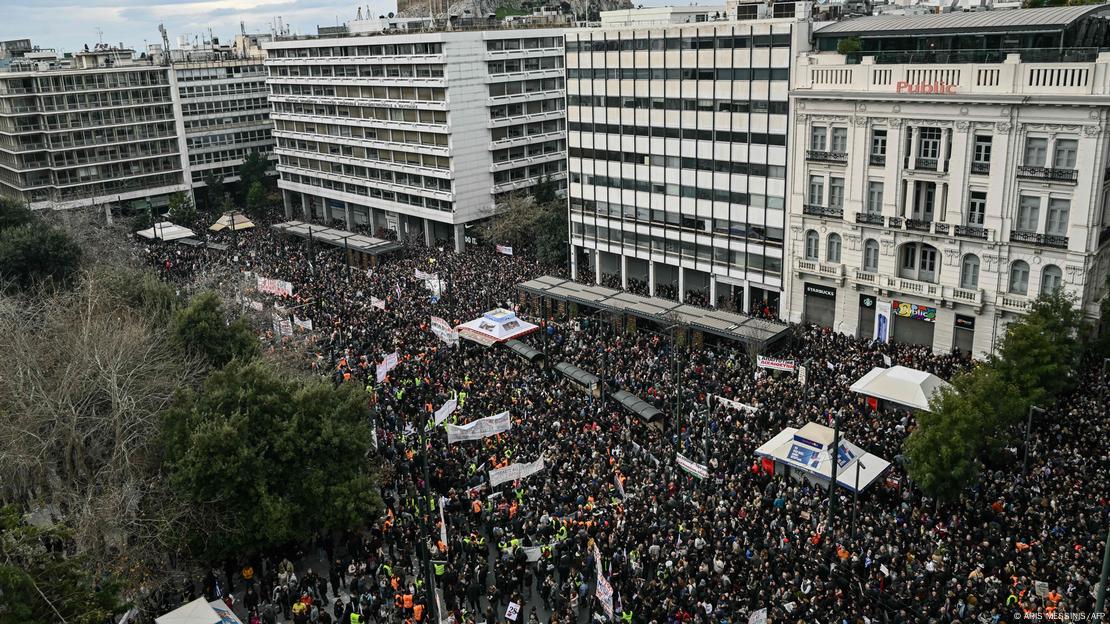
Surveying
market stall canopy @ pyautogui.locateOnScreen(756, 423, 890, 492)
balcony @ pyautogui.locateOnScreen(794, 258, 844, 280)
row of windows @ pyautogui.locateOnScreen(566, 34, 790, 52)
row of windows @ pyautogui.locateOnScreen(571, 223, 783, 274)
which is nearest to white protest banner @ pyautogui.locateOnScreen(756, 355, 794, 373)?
market stall canopy @ pyautogui.locateOnScreen(756, 423, 890, 492)

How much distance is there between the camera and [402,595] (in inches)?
976

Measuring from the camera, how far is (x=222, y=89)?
91000mm

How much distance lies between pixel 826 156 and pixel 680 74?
409 inches

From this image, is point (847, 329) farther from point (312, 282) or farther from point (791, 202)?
point (312, 282)

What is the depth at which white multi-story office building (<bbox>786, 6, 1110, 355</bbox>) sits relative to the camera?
120 ft

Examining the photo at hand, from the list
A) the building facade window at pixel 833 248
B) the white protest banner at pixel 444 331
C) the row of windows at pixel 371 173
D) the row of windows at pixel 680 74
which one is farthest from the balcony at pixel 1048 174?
the row of windows at pixel 371 173

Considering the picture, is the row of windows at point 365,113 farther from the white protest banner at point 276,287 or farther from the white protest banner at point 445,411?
the white protest banner at point 445,411

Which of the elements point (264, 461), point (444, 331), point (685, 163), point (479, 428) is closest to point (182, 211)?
point (444, 331)

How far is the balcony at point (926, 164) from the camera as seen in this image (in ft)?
134

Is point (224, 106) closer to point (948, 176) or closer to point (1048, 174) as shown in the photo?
point (948, 176)

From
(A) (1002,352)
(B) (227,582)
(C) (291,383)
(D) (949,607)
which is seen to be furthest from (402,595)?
(A) (1002,352)

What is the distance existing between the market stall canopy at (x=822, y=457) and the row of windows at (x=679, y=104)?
2132 centimetres

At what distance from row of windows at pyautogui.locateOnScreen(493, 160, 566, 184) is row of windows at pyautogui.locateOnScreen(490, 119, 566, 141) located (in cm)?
276

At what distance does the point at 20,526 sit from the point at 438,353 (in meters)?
23.4
